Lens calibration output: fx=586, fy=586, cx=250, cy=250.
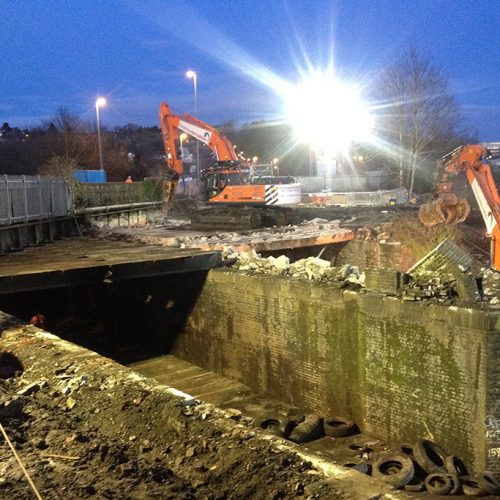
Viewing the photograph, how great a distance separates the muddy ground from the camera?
13.1 ft

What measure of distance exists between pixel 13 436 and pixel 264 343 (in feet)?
24.9

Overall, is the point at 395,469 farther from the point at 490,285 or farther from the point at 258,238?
the point at 258,238

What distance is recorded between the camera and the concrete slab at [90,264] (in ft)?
35.8

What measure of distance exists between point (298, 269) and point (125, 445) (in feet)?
24.8

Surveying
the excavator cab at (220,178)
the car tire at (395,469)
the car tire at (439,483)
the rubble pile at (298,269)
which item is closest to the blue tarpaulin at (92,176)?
the excavator cab at (220,178)

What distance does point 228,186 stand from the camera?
23.0 metres

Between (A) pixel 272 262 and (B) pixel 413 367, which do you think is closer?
(B) pixel 413 367

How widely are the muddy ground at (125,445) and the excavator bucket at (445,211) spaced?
1181 cm

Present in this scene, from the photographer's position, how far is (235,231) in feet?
67.2

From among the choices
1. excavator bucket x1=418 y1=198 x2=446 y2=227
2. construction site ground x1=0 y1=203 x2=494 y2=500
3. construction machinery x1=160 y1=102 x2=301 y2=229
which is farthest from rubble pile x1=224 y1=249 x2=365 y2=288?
construction machinery x1=160 y1=102 x2=301 y2=229

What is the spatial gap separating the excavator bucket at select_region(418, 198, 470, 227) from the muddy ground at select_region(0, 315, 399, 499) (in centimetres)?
1181

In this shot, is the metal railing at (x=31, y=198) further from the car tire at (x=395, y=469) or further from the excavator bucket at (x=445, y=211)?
the car tire at (x=395, y=469)

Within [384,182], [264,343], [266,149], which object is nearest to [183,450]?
[264,343]

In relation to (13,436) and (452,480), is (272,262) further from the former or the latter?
(13,436)
